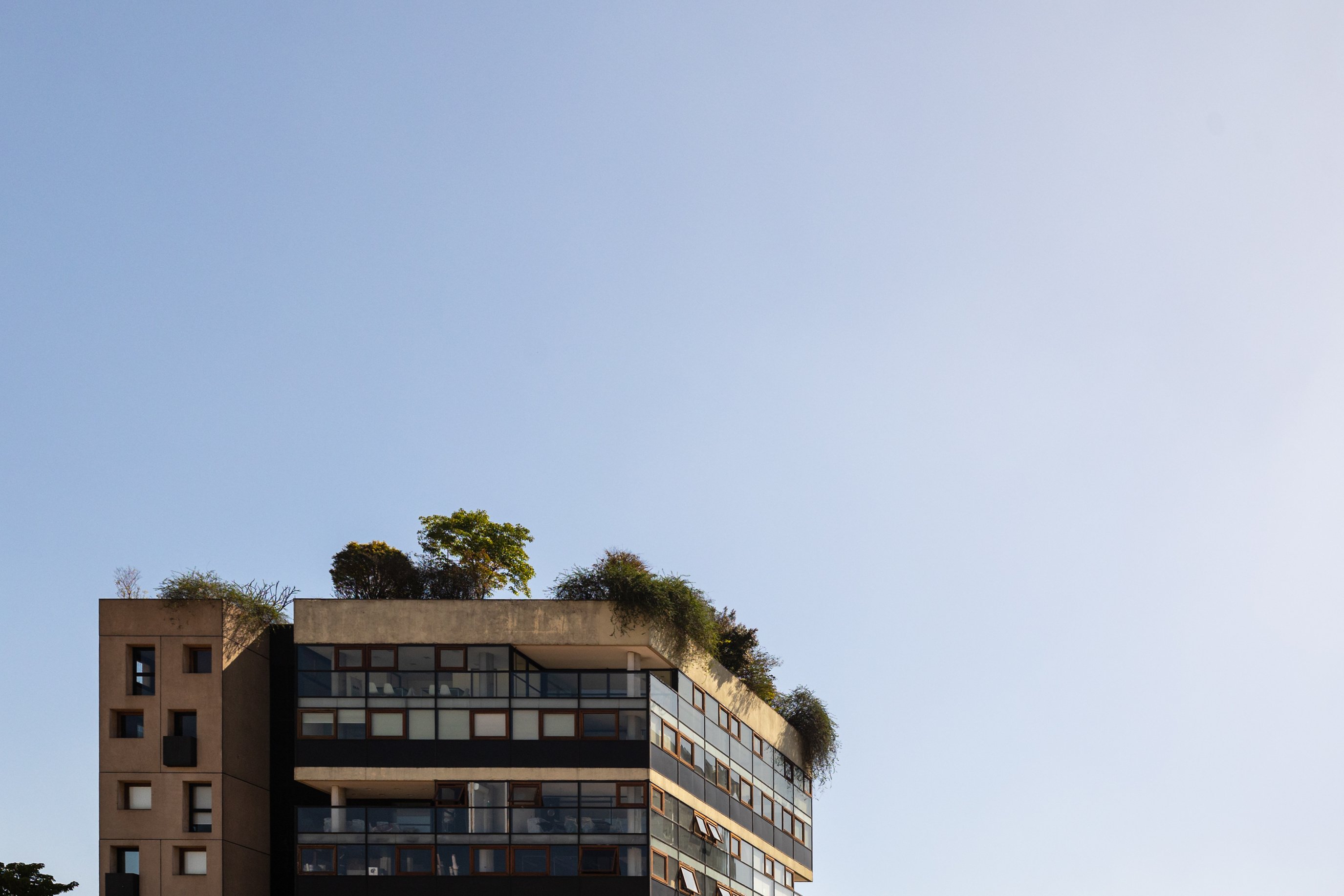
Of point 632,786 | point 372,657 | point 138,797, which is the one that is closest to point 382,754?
point 372,657

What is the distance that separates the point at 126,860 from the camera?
45.5 meters

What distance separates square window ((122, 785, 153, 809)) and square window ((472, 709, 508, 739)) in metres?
8.24

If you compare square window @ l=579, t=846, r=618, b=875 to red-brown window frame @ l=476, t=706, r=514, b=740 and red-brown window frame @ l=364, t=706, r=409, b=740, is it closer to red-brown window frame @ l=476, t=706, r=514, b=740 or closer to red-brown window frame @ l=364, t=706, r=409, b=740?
red-brown window frame @ l=476, t=706, r=514, b=740

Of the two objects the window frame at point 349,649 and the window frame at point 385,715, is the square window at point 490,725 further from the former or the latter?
the window frame at point 349,649

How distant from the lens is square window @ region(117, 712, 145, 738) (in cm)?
4622

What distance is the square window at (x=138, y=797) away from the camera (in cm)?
4572

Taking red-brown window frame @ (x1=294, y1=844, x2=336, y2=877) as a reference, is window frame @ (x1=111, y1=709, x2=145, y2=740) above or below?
above

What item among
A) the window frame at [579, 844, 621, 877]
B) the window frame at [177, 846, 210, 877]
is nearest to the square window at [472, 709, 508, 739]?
the window frame at [579, 844, 621, 877]

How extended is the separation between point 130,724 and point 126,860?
11.2 ft

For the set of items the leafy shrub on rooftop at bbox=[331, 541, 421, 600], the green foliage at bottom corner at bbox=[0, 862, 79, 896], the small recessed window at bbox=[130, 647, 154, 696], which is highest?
the leafy shrub on rooftop at bbox=[331, 541, 421, 600]

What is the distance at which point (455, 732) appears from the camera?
154ft

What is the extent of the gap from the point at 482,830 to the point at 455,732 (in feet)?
8.49

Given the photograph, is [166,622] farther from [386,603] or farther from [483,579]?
[483,579]

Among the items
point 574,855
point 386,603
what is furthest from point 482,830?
point 386,603
